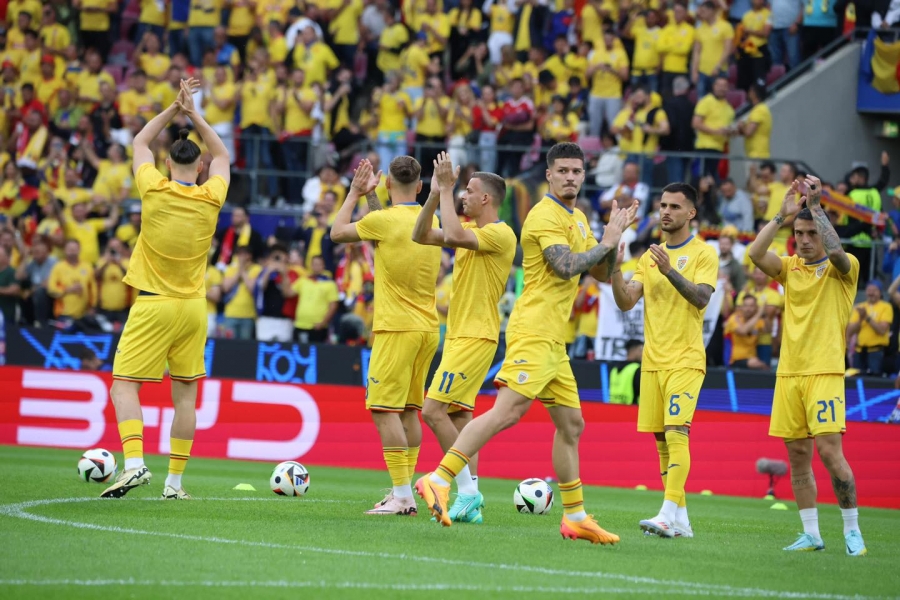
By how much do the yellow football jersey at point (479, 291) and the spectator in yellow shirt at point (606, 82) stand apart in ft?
45.0

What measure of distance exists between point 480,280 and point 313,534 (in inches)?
98.7

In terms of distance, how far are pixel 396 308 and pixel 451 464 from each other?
1913 millimetres

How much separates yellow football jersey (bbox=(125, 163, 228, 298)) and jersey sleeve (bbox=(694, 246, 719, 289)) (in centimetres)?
390

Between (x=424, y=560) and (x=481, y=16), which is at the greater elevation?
(x=481, y=16)

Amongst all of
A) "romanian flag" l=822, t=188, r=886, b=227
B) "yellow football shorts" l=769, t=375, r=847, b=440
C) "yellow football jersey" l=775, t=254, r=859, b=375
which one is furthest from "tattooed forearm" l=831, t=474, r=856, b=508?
"romanian flag" l=822, t=188, r=886, b=227

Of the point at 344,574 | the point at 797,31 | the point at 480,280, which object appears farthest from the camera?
the point at 797,31

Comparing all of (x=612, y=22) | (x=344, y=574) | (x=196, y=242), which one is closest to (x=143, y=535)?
(x=344, y=574)

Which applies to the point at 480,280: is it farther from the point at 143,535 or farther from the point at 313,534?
the point at 143,535

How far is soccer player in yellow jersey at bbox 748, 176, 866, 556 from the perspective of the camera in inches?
366

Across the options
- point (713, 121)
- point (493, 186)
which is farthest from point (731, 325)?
point (493, 186)

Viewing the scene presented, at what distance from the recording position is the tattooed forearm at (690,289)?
963 cm

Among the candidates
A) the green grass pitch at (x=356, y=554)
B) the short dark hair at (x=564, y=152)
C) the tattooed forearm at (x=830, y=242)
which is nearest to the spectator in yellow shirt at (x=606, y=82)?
the green grass pitch at (x=356, y=554)

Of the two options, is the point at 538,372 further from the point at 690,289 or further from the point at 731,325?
the point at 731,325

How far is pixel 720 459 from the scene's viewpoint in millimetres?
16234
